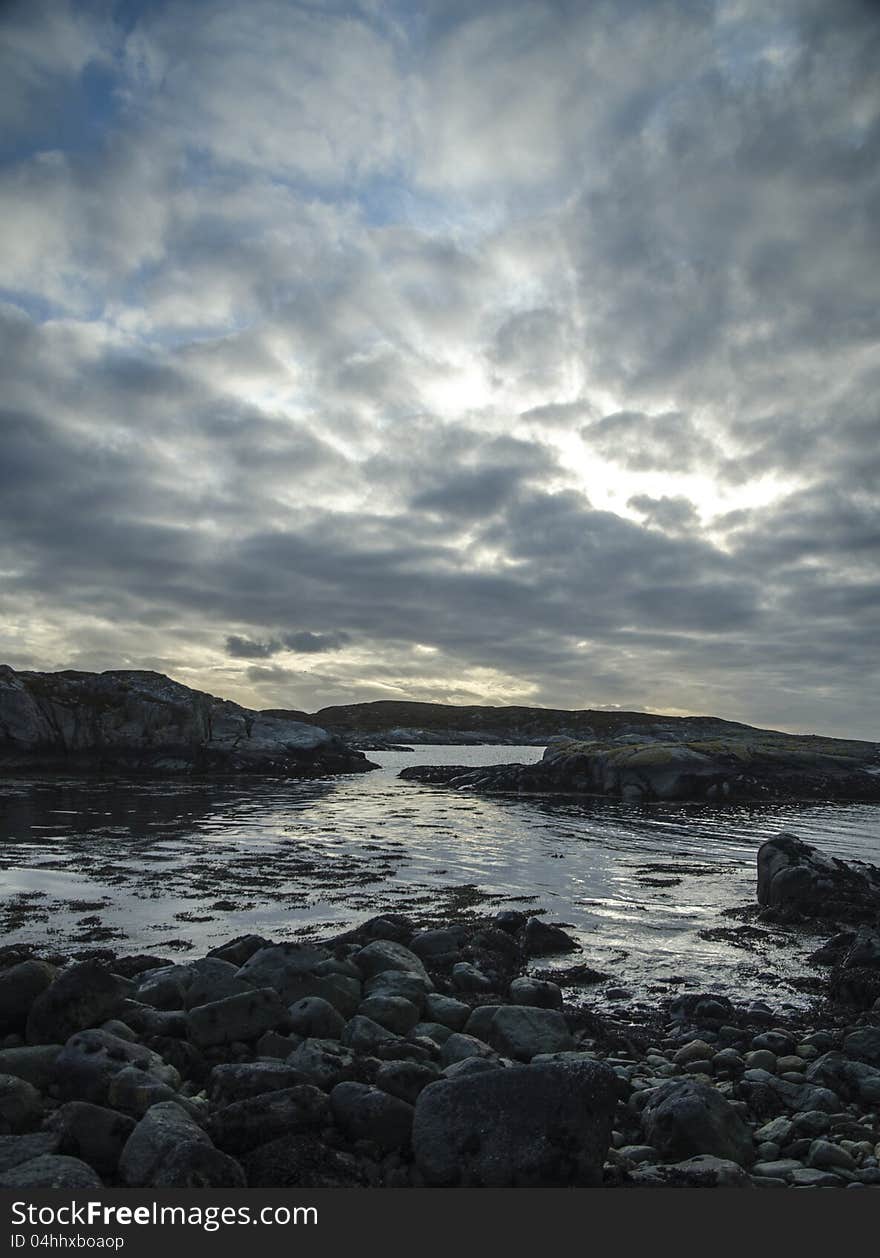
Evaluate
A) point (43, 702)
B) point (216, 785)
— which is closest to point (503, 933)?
point (216, 785)

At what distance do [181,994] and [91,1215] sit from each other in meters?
5.31

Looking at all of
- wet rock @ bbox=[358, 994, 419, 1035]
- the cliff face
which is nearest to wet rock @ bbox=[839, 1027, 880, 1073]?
wet rock @ bbox=[358, 994, 419, 1035]

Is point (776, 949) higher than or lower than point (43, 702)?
lower

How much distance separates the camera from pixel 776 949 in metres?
16.0

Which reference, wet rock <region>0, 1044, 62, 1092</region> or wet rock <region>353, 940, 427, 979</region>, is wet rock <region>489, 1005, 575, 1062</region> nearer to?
wet rock <region>353, 940, 427, 979</region>

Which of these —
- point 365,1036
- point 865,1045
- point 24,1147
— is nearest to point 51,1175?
point 24,1147

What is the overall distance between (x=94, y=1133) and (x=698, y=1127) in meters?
5.46

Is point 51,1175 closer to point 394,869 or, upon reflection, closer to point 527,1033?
point 527,1033

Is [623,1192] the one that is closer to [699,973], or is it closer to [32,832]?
[699,973]

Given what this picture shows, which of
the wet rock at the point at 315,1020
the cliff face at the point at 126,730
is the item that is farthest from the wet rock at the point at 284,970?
the cliff face at the point at 126,730

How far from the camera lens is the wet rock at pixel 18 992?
948cm

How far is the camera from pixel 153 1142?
20.2 ft

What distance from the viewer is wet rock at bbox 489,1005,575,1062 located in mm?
9586

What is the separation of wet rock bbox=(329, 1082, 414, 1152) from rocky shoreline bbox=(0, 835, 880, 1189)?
0.05 ft
